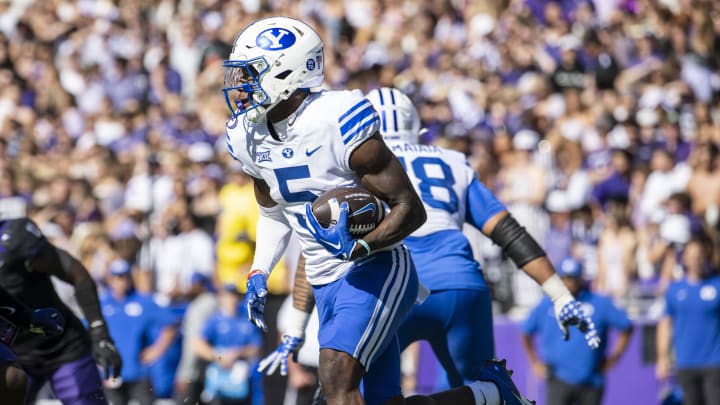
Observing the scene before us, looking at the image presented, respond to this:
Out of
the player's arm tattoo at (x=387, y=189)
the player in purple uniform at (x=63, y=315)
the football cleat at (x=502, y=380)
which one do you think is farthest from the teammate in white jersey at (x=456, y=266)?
the player's arm tattoo at (x=387, y=189)

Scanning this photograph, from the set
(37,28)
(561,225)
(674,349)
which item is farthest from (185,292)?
(37,28)

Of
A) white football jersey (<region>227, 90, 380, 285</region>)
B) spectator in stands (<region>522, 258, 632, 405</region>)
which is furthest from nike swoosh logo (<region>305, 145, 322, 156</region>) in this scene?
spectator in stands (<region>522, 258, 632, 405</region>)

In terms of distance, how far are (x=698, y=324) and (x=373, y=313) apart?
5207 millimetres

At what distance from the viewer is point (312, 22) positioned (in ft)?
54.0

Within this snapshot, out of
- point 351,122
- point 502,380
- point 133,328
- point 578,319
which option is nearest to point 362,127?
point 351,122

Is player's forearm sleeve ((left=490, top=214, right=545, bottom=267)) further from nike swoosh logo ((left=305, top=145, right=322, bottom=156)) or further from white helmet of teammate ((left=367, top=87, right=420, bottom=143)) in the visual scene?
nike swoosh logo ((left=305, top=145, right=322, bottom=156))

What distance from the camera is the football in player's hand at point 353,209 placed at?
17.1 ft

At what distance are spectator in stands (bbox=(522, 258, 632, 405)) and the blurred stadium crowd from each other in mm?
984

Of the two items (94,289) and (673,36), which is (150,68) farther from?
(94,289)

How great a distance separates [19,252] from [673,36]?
9.43 metres

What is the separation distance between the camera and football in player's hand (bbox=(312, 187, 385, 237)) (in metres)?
5.22

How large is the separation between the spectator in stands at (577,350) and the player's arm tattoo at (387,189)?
4595 mm

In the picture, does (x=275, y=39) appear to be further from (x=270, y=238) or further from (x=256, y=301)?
(x=256, y=301)

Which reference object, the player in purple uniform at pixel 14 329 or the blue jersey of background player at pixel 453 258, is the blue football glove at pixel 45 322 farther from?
the blue jersey of background player at pixel 453 258
